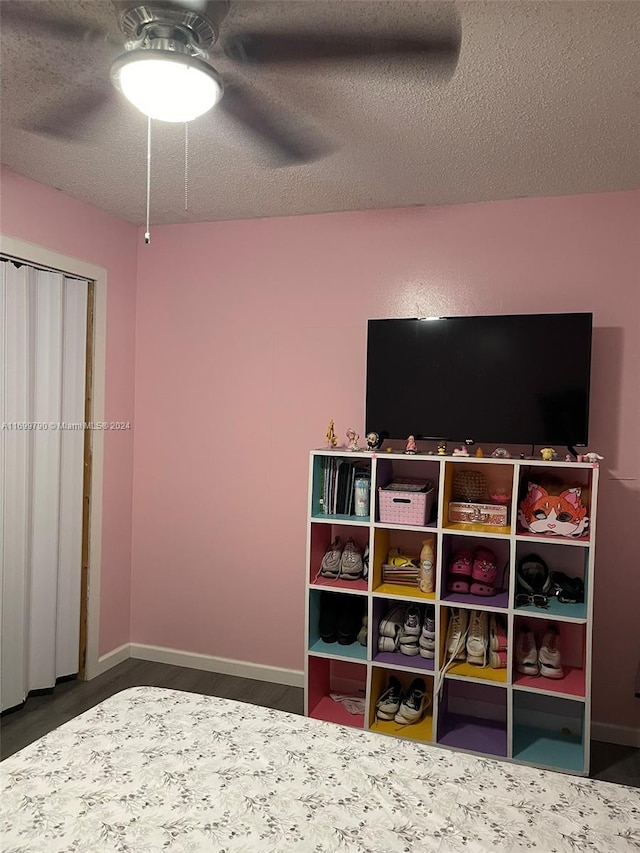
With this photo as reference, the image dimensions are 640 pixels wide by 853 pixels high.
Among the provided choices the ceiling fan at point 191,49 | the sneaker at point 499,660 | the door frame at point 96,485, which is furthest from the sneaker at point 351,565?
the ceiling fan at point 191,49

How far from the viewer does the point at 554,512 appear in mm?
2797

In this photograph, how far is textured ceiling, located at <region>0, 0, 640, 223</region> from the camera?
1.76 meters

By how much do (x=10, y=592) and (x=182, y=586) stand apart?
3.29ft

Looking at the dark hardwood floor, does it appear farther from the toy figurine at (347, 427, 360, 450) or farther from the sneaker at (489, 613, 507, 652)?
the toy figurine at (347, 427, 360, 450)

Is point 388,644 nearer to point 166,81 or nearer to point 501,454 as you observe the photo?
point 501,454

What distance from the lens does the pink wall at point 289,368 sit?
3.05m

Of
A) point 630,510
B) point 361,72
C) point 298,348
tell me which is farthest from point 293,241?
point 630,510

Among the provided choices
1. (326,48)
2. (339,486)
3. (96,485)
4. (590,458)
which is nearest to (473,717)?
(339,486)

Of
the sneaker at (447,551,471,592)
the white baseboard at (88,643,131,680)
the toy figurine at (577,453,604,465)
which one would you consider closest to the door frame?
the white baseboard at (88,643,131,680)

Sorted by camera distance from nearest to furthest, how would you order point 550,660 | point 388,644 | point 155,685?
1. point 550,660
2. point 388,644
3. point 155,685

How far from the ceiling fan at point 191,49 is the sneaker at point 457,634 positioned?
2280 millimetres

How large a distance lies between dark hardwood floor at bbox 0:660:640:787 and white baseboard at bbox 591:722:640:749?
35 mm

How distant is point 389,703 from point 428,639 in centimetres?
38

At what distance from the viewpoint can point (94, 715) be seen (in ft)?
6.35
